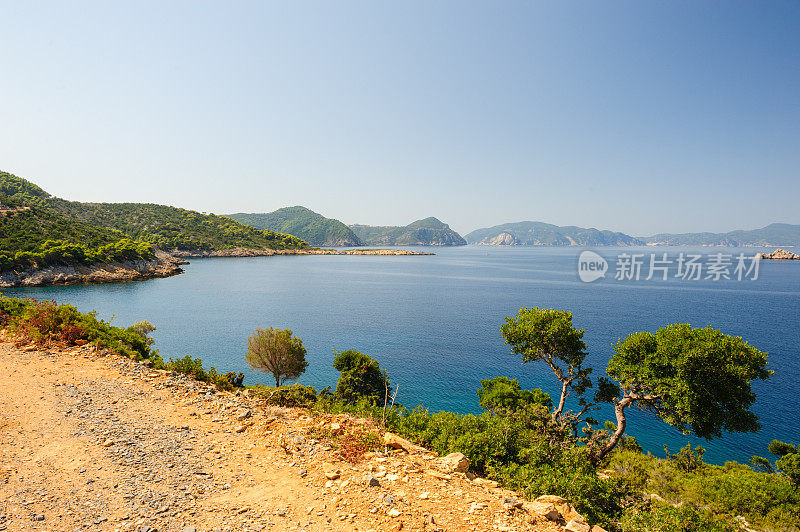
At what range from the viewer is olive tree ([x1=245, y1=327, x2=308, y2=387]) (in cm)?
3509

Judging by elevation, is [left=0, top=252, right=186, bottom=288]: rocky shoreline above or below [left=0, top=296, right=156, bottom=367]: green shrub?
below

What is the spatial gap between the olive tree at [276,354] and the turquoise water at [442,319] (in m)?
5.35

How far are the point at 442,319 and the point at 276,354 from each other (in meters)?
43.1

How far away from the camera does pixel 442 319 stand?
71750mm

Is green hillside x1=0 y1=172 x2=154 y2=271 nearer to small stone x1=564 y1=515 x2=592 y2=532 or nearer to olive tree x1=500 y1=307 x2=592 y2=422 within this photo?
olive tree x1=500 y1=307 x2=592 y2=422

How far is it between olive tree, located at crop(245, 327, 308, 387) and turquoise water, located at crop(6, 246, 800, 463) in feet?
17.5

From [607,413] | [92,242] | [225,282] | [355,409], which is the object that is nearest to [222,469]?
[355,409]

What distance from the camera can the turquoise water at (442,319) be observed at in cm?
3956

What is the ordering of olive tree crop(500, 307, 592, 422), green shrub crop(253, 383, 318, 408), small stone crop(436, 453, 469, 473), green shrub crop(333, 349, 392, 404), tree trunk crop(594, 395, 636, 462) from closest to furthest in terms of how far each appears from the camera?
small stone crop(436, 453, 469, 473) < green shrub crop(253, 383, 318, 408) < tree trunk crop(594, 395, 636, 462) < olive tree crop(500, 307, 592, 422) < green shrub crop(333, 349, 392, 404)

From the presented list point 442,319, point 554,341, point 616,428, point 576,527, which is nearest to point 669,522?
point 576,527

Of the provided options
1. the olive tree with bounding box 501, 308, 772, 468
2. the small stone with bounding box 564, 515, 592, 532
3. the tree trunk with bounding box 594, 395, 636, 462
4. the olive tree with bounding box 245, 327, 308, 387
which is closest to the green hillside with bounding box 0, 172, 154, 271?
the olive tree with bounding box 245, 327, 308, 387

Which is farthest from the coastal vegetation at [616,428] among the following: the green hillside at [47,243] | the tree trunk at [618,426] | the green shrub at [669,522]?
the green hillside at [47,243]

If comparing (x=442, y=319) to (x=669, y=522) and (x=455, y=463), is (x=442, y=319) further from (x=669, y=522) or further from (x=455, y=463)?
(x=669, y=522)

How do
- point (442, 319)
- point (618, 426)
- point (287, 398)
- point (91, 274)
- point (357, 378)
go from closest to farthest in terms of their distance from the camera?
1. point (287, 398)
2. point (618, 426)
3. point (357, 378)
4. point (442, 319)
5. point (91, 274)
